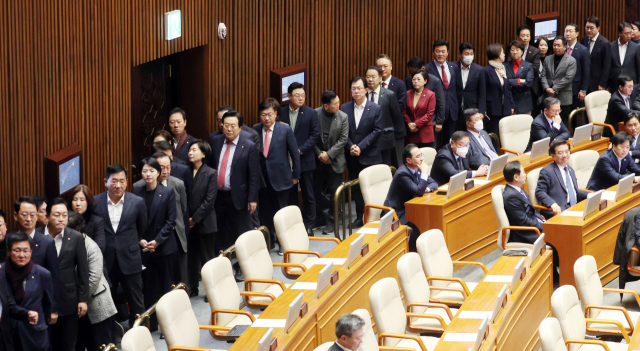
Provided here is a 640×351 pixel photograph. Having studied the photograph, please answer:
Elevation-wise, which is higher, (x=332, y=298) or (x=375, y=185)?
(x=375, y=185)

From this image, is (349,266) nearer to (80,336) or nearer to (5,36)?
(80,336)

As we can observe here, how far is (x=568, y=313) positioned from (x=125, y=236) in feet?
9.80

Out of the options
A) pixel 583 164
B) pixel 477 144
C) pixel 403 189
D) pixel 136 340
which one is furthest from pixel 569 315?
pixel 583 164

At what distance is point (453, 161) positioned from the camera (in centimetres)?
809

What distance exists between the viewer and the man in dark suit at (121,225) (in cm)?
617

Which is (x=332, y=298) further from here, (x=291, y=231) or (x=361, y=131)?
(x=361, y=131)

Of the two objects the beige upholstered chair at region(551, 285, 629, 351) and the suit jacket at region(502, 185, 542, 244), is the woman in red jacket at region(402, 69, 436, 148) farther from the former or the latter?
the beige upholstered chair at region(551, 285, 629, 351)

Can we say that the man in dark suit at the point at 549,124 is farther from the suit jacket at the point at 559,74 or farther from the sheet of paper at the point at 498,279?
the sheet of paper at the point at 498,279

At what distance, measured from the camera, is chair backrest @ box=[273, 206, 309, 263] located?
668 cm

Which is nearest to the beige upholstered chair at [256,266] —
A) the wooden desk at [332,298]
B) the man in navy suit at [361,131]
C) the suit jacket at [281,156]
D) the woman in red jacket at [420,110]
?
the wooden desk at [332,298]

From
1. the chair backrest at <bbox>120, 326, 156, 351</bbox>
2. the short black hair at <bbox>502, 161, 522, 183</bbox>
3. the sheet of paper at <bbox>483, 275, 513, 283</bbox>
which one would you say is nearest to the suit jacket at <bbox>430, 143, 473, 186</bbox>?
the short black hair at <bbox>502, 161, 522, 183</bbox>

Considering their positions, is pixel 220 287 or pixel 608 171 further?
pixel 608 171

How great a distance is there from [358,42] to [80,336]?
5095 millimetres

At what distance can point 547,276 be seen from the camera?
21.3ft
